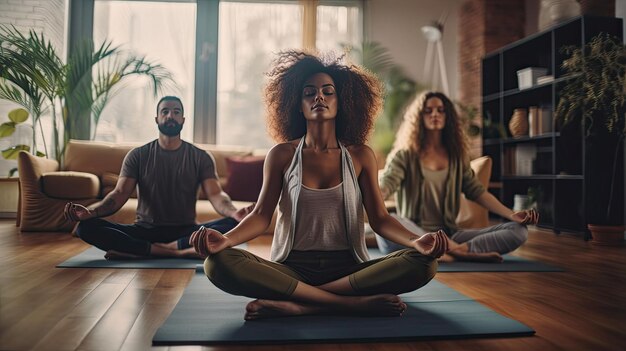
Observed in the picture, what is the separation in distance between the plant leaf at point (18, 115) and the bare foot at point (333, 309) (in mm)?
4584

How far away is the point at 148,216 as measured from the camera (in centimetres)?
328

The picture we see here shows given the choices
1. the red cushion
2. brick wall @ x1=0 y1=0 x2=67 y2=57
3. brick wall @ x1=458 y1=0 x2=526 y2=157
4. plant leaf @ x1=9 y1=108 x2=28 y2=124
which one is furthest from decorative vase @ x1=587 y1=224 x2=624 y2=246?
brick wall @ x1=0 y1=0 x2=67 y2=57

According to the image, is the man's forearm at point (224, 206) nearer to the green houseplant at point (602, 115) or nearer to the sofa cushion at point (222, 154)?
the sofa cushion at point (222, 154)

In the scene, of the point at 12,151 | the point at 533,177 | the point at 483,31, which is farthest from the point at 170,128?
the point at 483,31

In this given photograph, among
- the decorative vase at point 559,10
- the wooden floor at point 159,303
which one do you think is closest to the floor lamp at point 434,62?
the decorative vase at point 559,10

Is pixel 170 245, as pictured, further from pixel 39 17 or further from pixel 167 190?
pixel 39 17

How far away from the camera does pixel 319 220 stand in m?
1.93

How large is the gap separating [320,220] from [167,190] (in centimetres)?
160

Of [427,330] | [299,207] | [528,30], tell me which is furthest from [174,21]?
[427,330]

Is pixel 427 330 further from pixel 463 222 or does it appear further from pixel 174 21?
pixel 174 21

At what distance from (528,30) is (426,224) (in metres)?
4.19

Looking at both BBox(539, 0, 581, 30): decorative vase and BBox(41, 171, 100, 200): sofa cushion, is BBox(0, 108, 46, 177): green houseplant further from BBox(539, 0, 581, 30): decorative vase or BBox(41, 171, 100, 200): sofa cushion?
BBox(539, 0, 581, 30): decorative vase

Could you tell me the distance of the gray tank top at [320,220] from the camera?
1.93 meters

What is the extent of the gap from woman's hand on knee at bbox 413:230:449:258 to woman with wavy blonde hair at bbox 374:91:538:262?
5.19 feet
